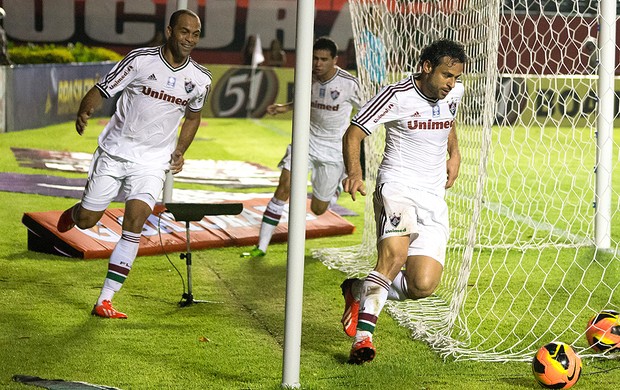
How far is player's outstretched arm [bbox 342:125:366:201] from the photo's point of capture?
543 cm

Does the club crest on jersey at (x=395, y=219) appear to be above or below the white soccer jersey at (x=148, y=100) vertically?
below

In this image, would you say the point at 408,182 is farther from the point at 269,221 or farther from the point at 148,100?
the point at 269,221

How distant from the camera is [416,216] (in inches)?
225

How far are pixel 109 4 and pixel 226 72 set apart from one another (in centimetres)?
829

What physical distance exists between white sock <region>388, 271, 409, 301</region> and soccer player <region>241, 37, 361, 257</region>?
2707 millimetres

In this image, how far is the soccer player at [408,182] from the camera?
18.1ft

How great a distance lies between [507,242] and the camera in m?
9.70

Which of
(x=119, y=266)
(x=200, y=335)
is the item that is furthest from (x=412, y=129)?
(x=119, y=266)

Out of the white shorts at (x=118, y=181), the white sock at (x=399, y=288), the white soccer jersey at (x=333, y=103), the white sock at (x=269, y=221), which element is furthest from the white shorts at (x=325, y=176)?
the white sock at (x=399, y=288)

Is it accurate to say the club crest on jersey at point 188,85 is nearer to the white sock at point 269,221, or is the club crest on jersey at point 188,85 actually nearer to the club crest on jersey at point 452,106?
the club crest on jersey at point 452,106

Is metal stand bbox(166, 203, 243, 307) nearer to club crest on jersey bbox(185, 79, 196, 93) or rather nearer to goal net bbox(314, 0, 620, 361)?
club crest on jersey bbox(185, 79, 196, 93)

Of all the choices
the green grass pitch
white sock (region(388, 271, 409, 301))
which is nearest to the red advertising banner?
the green grass pitch

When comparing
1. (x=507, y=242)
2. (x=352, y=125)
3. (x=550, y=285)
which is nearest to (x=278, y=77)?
(x=507, y=242)

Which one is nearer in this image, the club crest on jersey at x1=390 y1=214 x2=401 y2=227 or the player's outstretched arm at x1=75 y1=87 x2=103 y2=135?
the club crest on jersey at x1=390 y1=214 x2=401 y2=227
